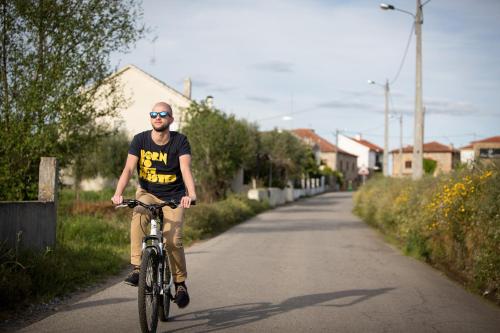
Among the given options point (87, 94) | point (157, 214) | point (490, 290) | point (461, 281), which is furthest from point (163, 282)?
point (87, 94)

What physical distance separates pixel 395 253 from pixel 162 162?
29.5 ft

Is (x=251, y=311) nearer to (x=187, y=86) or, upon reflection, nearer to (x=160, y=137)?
(x=160, y=137)

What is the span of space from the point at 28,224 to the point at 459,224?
676 centimetres

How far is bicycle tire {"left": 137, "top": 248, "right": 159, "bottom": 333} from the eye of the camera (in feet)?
16.9

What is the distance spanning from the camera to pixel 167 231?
6.00m

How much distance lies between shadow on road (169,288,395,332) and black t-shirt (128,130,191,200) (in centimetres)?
126

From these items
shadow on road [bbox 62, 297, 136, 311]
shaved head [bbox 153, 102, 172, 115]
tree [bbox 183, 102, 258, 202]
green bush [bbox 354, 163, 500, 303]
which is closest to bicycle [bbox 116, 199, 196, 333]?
shaved head [bbox 153, 102, 172, 115]

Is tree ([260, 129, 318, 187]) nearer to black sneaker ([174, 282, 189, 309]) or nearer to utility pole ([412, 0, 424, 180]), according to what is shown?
utility pole ([412, 0, 424, 180])

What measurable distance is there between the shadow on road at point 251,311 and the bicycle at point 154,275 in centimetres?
34

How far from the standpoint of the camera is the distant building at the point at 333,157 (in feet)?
311

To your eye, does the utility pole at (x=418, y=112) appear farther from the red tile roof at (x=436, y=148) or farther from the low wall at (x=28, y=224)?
the red tile roof at (x=436, y=148)

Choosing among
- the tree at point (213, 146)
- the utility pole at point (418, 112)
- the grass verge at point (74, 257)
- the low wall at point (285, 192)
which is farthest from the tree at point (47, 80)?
the low wall at point (285, 192)

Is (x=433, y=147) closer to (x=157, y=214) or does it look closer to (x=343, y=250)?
(x=343, y=250)

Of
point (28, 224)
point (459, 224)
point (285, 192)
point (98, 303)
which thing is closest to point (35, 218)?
point (28, 224)
